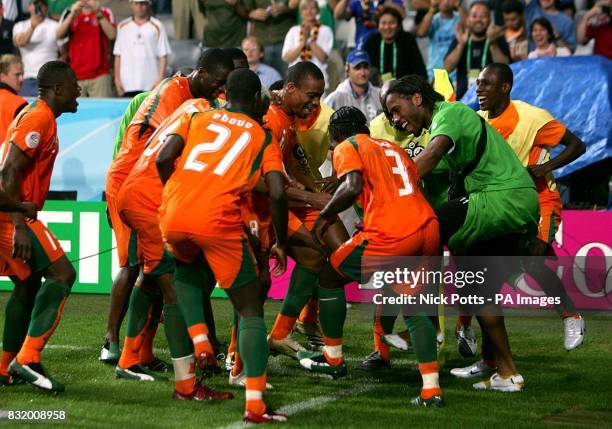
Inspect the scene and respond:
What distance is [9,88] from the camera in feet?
31.7

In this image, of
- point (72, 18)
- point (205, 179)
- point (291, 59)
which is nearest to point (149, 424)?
point (205, 179)

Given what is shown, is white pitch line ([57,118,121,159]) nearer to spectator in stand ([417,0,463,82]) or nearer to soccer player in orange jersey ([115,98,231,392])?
spectator in stand ([417,0,463,82])

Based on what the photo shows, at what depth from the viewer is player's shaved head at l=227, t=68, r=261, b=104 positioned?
6.68m

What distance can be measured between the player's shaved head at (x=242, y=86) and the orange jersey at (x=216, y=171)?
0.14 metres

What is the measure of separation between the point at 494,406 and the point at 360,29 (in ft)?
27.8

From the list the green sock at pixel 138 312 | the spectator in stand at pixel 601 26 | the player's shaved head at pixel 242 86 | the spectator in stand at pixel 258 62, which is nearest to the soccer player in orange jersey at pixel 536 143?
the player's shaved head at pixel 242 86

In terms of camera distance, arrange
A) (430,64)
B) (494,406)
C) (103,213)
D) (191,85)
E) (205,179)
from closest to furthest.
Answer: (205,179) < (494,406) < (191,85) < (103,213) < (430,64)

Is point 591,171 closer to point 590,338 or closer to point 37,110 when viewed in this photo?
point 590,338

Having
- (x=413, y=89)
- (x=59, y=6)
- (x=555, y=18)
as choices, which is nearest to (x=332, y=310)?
(x=413, y=89)

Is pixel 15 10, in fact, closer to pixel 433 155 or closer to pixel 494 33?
pixel 494 33

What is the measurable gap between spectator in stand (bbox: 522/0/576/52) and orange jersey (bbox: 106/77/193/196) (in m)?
7.76

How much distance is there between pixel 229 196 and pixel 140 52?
923 centimetres

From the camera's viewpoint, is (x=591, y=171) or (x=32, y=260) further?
(x=591, y=171)

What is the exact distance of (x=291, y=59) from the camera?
48.2 ft
